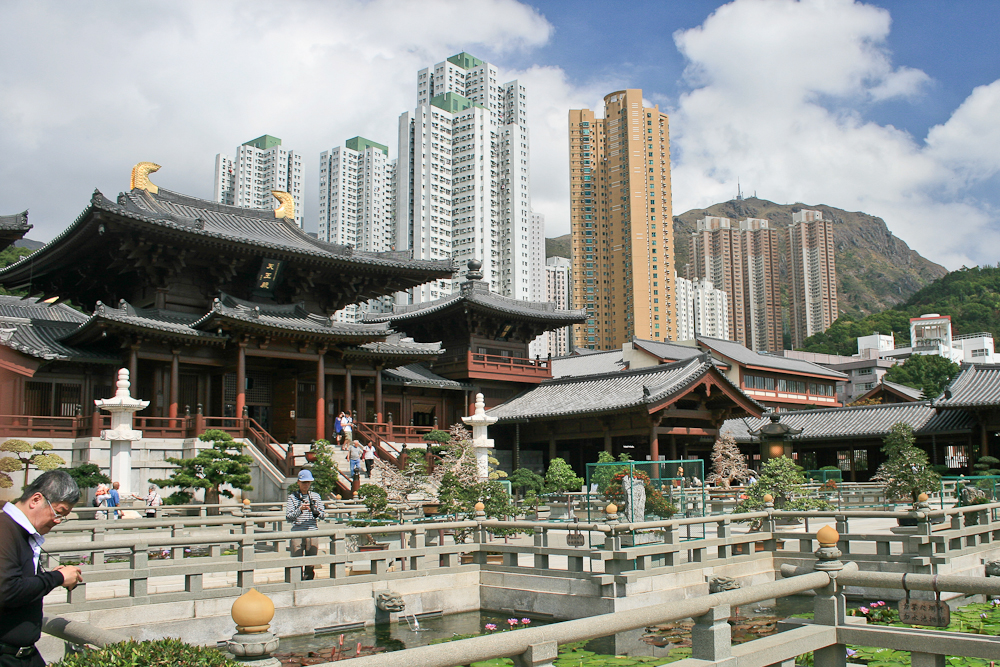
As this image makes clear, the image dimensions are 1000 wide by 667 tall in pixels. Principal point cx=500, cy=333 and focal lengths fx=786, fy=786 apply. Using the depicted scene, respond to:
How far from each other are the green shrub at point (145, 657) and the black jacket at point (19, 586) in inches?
11.0

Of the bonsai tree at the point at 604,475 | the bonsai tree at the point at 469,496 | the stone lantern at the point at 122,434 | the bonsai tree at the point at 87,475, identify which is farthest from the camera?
the stone lantern at the point at 122,434

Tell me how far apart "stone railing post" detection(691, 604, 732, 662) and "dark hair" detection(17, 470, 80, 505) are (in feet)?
12.8

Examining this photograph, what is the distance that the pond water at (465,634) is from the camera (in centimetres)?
1141

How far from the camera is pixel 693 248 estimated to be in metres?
175

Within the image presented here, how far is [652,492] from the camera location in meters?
17.2

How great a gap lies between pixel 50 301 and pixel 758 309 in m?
147

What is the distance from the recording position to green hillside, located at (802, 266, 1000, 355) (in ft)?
358

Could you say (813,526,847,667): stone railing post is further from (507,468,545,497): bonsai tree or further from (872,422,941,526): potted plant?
(507,468,545,497): bonsai tree

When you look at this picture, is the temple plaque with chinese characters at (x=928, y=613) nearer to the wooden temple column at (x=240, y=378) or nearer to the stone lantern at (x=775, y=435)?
the stone lantern at (x=775, y=435)

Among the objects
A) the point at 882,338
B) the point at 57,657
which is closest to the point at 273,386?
the point at 57,657

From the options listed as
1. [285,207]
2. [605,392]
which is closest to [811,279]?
[605,392]

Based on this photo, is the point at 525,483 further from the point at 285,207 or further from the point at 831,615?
the point at 831,615

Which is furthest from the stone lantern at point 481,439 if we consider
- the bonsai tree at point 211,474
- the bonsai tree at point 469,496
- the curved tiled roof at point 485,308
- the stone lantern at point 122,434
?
the curved tiled roof at point 485,308

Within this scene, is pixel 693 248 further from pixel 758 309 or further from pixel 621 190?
pixel 621 190
